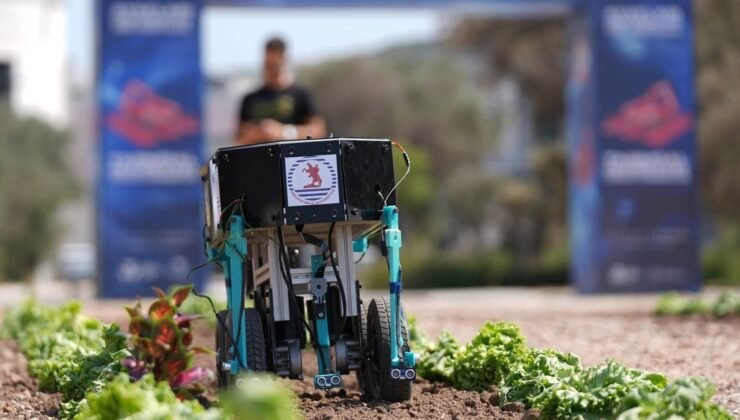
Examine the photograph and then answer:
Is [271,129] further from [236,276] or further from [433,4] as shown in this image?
[433,4]

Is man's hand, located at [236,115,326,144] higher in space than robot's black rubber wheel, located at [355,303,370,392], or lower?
higher

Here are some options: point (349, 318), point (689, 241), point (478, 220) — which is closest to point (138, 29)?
point (689, 241)

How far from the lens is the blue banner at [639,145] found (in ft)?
50.9

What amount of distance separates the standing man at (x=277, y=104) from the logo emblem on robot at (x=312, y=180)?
4.20 metres

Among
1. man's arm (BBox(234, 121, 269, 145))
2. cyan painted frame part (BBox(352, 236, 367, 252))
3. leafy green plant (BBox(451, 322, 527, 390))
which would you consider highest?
man's arm (BBox(234, 121, 269, 145))

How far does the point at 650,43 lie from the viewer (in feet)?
51.1

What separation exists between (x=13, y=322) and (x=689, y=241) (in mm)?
9464

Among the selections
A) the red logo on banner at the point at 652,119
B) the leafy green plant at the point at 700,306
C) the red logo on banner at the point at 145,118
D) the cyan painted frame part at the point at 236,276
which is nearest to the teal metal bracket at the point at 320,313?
the cyan painted frame part at the point at 236,276

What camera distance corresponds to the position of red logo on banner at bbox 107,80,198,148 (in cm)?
1473

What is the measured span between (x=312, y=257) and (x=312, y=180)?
0.53 m

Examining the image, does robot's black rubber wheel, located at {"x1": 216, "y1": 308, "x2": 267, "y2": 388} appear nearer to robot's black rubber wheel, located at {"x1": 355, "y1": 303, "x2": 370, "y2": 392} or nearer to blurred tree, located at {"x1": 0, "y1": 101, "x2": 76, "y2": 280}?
robot's black rubber wheel, located at {"x1": 355, "y1": 303, "x2": 370, "y2": 392}

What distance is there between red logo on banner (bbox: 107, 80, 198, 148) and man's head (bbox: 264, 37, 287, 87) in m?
4.99

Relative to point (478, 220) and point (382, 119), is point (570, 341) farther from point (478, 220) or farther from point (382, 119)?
point (382, 119)

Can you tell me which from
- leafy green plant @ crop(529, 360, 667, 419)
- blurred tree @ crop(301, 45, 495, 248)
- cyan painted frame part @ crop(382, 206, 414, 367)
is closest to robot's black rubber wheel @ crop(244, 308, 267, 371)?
cyan painted frame part @ crop(382, 206, 414, 367)
